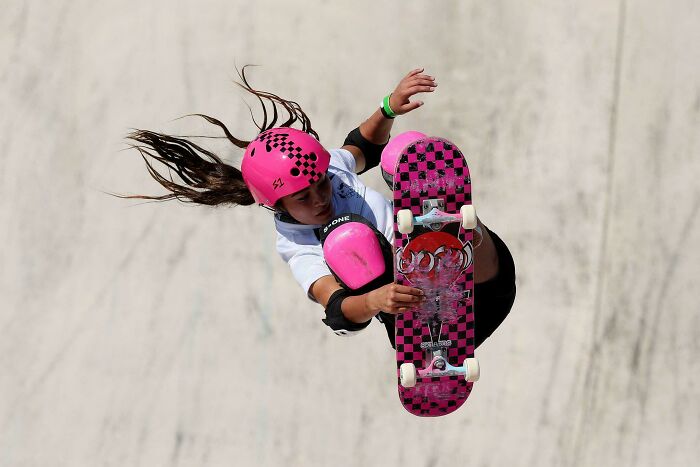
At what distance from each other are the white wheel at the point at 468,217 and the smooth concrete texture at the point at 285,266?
9.32 ft

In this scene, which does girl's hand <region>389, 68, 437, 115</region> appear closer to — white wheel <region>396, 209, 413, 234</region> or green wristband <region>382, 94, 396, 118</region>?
green wristband <region>382, 94, 396, 118</region>

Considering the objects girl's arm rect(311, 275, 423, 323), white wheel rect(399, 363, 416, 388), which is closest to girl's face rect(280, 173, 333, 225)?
girl's arm rect(311, 275, 423, 323)

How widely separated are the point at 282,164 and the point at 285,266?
2810 millimetres

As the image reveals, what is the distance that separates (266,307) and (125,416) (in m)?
1.39

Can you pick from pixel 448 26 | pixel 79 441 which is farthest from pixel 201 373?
pixel 448 26

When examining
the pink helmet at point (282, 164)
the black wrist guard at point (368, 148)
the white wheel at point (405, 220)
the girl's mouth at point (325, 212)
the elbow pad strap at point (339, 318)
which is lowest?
the elbow pad strap at point (339, 318)

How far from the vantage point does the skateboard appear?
4.88 m

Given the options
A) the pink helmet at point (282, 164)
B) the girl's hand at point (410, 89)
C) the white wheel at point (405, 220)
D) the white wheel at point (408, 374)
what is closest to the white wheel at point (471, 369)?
the white wheel at point (408, 374)

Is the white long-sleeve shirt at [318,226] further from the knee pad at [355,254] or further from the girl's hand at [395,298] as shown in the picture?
the girl's hand at [395,298]

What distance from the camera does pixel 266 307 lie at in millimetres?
7473

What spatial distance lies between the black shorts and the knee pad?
0.70 meters

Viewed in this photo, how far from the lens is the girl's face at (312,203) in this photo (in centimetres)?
491

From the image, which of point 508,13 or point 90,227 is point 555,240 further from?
point 90,227

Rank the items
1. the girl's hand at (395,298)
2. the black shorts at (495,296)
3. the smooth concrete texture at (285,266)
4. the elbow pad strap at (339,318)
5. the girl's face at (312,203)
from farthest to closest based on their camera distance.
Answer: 1. the smooth concrete texture at (285,266)
2. the black shorts at (495,296)
3. the girl's face at (312,203)
4. the elbow pad strap at (339,318)
5. the girl's hand at (395,298)
